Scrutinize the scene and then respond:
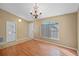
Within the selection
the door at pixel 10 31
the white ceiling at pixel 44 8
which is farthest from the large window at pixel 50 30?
the door at pixel 10 31

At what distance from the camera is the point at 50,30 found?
190 centimetres

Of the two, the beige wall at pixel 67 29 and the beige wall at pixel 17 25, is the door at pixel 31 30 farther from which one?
the beige wall at pixel 67 29

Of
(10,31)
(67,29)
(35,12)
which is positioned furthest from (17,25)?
(67,29)

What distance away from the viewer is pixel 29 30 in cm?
192

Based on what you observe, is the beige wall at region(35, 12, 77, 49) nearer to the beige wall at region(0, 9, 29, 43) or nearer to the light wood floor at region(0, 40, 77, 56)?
the light wood floor at region(0, 40, 77, 56)

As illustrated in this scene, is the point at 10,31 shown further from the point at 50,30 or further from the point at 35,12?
the point at 50,30

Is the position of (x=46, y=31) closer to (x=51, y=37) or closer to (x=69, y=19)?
(x=51, y=37)

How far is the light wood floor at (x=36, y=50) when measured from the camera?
1825 mm

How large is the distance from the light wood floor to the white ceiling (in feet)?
1.78

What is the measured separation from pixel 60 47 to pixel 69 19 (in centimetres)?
53

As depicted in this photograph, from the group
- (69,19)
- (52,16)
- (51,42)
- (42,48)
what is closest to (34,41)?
(42,48)

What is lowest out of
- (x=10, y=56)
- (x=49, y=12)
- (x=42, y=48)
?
(x=10, y=56)

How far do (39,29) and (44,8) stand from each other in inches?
15.8

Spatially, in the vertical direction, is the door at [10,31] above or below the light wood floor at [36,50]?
above
